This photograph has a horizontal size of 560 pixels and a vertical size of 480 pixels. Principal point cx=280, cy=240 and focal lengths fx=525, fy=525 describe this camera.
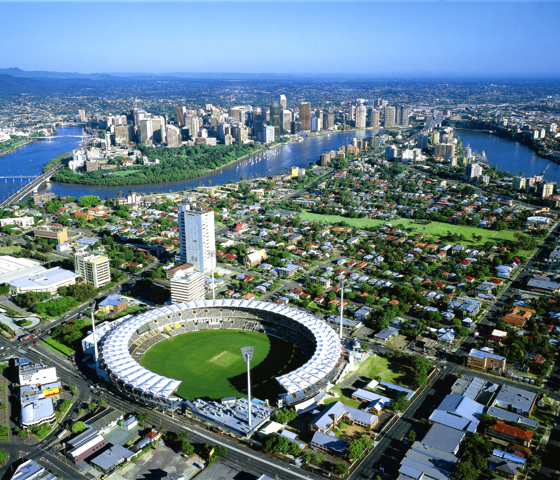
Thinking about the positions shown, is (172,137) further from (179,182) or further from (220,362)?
(220,362)

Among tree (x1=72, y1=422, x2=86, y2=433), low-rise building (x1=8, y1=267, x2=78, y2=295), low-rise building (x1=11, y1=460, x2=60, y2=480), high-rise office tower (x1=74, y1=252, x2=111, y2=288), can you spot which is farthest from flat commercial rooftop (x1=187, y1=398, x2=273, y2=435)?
low-rise building (x1=8, y1=267, x2=78, y2=295)

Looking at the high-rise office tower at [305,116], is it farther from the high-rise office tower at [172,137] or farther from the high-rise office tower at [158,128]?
the high-rise office tower at [172,137]

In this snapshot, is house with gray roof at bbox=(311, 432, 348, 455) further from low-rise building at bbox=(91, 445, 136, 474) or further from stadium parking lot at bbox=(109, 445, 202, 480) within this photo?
low-rise building at bbox=(91, 445, 136, 474)

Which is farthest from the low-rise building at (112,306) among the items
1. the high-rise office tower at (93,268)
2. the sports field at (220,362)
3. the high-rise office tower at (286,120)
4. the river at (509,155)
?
the high-rise office tower at (286,120)

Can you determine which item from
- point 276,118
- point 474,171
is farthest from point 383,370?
point 276,118

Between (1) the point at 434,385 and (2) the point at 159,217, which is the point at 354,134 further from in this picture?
(1) the point at 434,385

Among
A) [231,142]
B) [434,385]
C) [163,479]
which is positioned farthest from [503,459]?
[231,142]

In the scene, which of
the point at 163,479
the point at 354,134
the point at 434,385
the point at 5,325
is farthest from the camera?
the point at 354,134
